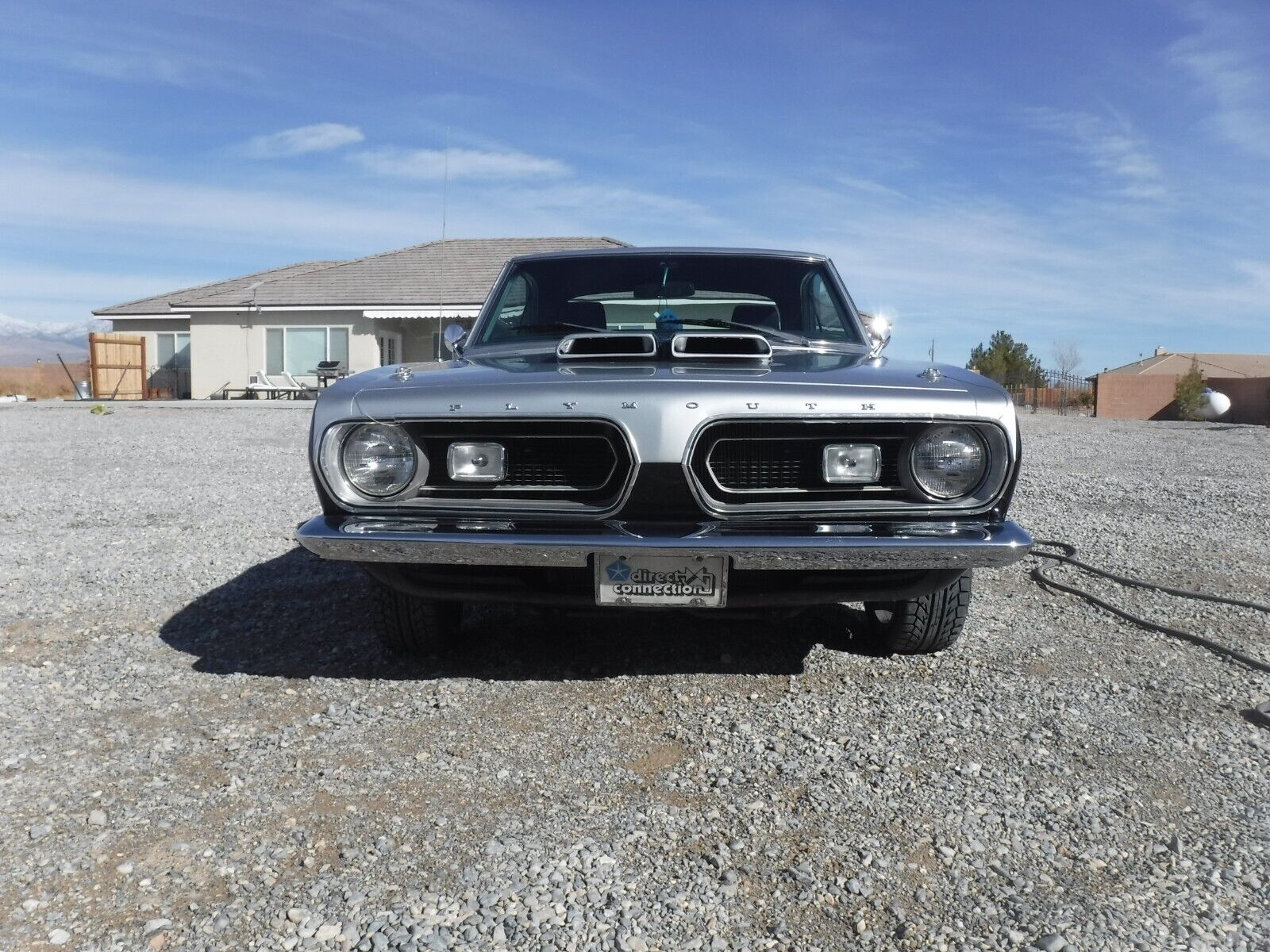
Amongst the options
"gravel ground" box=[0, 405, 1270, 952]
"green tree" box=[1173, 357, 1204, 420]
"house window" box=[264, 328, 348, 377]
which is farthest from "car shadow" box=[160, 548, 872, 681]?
"green tree" box=[1173, 357, 1204, 420]

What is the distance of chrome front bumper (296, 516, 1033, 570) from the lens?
2.80m

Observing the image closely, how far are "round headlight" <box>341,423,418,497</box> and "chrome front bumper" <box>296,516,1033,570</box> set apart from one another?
0.15m

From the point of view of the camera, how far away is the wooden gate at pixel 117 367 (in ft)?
79.7

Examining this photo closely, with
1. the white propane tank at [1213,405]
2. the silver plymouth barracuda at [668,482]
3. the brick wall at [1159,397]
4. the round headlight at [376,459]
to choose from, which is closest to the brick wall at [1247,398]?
the brick wall at [1159,397]

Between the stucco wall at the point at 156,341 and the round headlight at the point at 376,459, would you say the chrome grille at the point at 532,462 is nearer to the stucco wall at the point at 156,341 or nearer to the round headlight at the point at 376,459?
the round headlight at the point at 376,459

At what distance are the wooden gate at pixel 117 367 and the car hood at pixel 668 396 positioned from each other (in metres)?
23.9

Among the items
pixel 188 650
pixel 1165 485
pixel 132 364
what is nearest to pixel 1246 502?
pixel 1165 485

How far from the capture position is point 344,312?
22562 millimetres

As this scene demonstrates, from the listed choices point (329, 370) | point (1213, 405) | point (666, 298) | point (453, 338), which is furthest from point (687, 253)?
point (1213, 405)

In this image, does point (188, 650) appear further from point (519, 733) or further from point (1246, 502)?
point (1246, 502)

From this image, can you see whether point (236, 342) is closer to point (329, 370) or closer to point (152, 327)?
point (329, 370)

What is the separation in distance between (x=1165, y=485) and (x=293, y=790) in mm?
8658

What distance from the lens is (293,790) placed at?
2510 millimetres

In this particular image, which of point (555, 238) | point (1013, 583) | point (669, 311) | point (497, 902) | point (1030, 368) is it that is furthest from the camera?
point (1030, 368)
